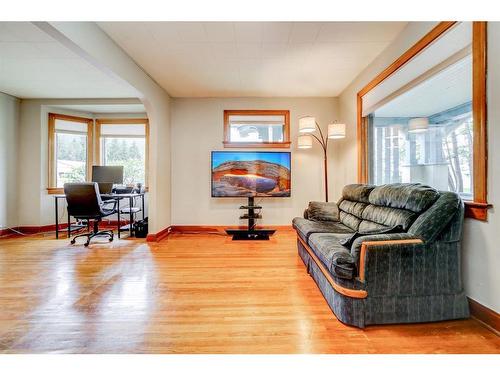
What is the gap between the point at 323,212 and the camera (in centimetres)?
315

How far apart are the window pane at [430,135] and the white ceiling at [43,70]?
3.67 metres

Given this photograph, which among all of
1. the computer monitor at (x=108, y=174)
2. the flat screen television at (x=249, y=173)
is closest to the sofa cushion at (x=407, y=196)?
the flat screen television at (x=249, y=173)

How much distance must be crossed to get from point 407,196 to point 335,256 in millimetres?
902

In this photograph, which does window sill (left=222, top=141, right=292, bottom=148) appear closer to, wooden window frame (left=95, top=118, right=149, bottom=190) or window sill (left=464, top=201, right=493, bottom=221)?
wooden window frame (left=95, top=118, right=149, bottom=190)

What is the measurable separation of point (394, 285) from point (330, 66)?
306 cm

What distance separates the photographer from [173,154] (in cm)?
457

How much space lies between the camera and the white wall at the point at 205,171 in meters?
4.56

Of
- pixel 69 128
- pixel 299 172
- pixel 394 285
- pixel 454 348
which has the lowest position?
pixel 454 348

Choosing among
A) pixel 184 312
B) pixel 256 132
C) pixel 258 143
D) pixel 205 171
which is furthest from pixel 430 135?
pixel 205 171

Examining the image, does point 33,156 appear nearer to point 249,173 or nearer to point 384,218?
point 249,173

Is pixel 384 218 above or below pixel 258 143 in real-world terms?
below
